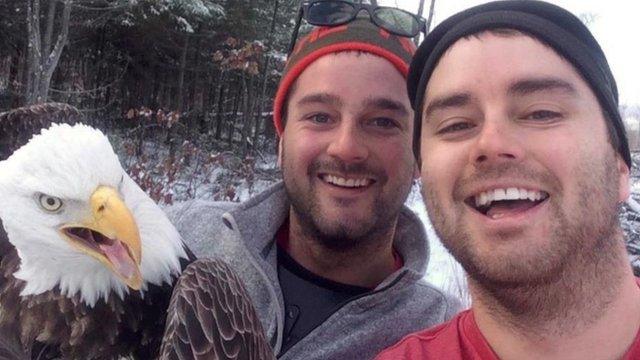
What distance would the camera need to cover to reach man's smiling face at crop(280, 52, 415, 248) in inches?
112

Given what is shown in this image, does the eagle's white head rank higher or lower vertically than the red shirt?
higher

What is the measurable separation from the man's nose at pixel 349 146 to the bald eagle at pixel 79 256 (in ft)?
2.74

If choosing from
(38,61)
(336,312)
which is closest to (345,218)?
(336,312)

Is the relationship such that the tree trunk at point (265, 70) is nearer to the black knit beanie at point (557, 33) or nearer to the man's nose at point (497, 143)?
the black knit beanie at point (557, 33)

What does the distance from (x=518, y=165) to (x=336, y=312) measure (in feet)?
4.00

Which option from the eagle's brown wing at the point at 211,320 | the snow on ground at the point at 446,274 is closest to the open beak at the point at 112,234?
the eagle's brown wing at the point at 211,320

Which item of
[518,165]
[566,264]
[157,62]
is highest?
[518,165]

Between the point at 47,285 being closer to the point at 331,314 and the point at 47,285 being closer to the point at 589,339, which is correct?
the point at 331,314

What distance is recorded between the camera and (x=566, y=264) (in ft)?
5.98

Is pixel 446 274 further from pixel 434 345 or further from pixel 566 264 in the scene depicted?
pixel 566 264

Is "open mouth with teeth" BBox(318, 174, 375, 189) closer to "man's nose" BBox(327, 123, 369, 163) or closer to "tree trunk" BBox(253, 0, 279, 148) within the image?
"man's nose" BBox(327, 123, 369, 163)

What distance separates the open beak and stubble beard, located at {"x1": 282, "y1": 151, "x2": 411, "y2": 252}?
1.00 meters

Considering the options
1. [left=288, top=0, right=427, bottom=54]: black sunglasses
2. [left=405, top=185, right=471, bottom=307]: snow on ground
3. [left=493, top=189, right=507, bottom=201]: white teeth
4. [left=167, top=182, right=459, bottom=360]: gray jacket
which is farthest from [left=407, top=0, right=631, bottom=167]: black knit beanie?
[left=405, top=185, right=471, bottom=307]: snow on ground

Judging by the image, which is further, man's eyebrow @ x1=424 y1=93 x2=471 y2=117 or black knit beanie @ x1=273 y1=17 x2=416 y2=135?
black knit beanie @ x1=273 y1=17 x2=416 y2=135
